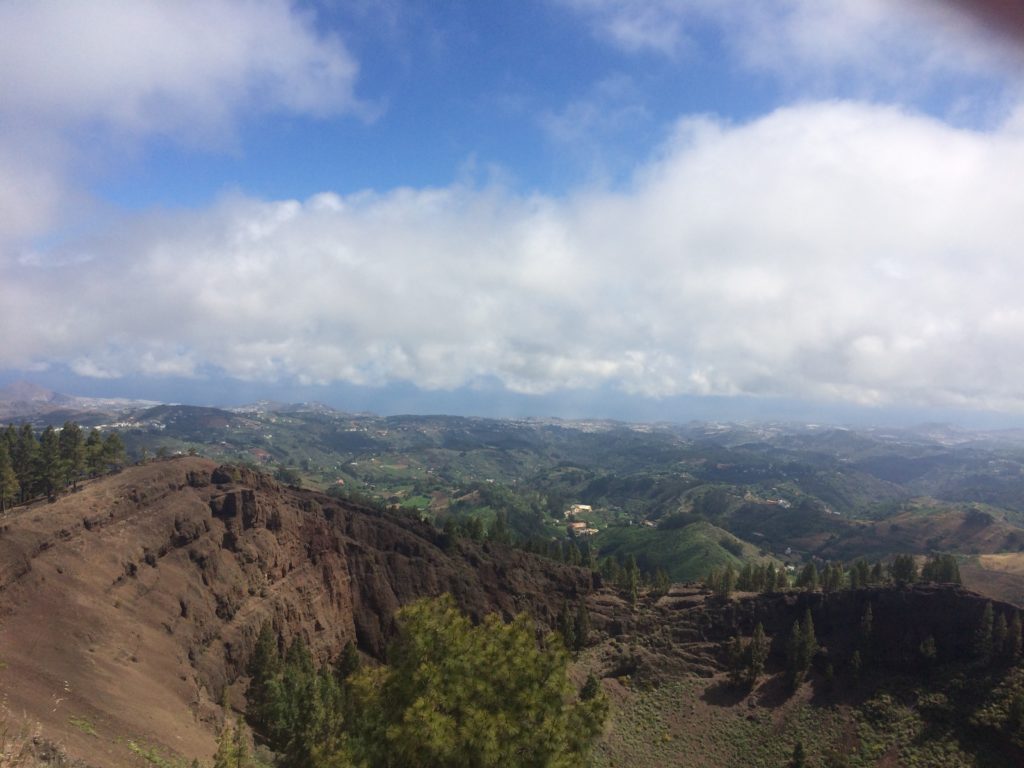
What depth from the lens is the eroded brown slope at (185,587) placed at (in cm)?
3272

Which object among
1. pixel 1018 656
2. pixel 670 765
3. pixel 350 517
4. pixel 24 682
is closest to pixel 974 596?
pixel 1018 656

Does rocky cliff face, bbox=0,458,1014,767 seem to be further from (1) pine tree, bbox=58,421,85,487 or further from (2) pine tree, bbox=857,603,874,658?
(1) pine tree, bbox=58,421,85,487

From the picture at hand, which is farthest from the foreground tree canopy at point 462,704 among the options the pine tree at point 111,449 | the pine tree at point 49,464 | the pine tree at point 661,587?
the pine tree at point 111,449

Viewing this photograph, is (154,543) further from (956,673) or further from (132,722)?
(956,673)

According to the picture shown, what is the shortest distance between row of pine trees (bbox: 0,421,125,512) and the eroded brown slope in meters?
9.75

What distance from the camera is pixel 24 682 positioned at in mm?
29094

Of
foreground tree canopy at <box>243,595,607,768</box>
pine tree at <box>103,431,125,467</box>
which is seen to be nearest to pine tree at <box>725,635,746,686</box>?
foreground tree canopy at <box>243,595,607,768</box>

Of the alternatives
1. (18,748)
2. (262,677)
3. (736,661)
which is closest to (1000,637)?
(736,661)

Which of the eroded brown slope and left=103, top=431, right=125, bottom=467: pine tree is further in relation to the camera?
left=103, top=431, right=125, bottom=467: pine tree

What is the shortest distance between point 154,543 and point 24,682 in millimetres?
32298

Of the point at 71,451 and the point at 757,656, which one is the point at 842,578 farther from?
the point at 71,451

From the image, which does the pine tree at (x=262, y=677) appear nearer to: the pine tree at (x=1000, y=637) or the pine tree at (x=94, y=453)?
the pine tree at (x=94, y=453)

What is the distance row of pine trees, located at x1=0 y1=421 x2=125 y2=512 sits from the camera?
230 ft

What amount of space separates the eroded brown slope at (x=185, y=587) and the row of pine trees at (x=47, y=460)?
9749mm
